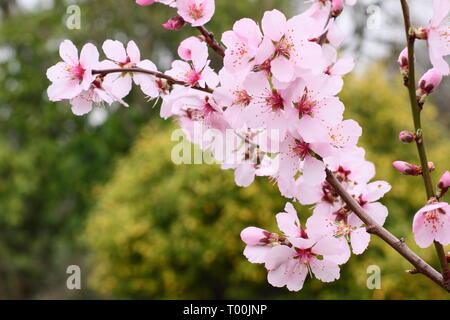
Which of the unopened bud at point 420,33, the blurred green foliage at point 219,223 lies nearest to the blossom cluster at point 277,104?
the unopened bud at point 420,33

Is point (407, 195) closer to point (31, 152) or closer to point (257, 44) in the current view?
point (257, 44)

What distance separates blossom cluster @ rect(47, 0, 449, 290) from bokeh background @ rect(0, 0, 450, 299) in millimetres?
131

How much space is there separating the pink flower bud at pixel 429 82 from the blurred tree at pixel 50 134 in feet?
21.7

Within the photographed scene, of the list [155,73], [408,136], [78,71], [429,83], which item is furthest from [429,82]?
[78,71]

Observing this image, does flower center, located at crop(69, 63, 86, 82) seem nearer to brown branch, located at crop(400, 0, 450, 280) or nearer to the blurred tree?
brown branch, located at crop(400, 0, 450, 280)

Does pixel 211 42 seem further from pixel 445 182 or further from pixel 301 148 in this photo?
pixel 445 182

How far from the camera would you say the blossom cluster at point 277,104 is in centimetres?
90

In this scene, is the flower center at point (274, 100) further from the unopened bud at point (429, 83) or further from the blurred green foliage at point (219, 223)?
the blurred green foliage at point (219, 223)

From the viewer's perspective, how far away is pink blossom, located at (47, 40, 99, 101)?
1041 millimetres

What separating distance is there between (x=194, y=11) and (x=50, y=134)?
24.1ft

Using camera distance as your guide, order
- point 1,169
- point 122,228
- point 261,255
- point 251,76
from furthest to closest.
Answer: point 1,169
point 122,228
point 261,255
point 251,76

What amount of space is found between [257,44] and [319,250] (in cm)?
37

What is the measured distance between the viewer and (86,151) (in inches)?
304
